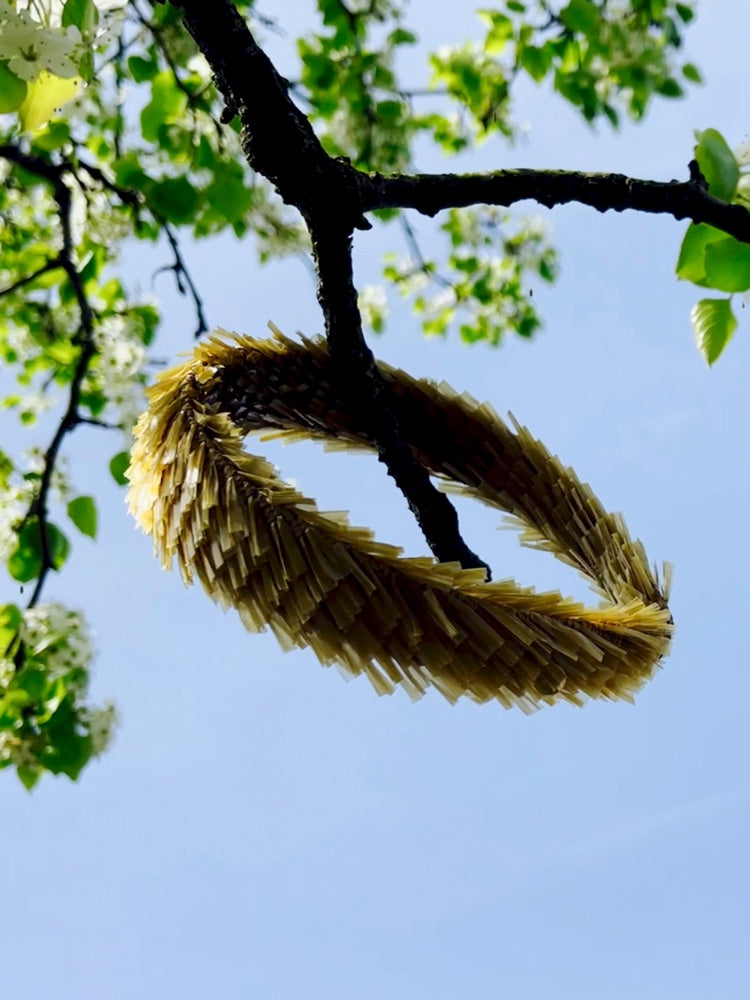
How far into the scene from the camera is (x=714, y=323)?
62 cm

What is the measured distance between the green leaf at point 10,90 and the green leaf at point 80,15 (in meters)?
0.06

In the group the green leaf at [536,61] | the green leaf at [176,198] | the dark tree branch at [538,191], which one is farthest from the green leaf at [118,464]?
the green leaf at [536,61]

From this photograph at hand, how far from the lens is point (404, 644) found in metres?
0.50

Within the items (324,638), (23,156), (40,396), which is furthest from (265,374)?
(40,396)

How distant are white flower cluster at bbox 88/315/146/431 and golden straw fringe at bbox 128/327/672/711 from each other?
89 cm

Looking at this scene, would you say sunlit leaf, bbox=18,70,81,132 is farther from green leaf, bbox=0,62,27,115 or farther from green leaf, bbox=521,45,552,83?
green leaf, bbox=521,45,552,83

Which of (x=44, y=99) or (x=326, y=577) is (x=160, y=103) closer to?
(x=44, y=99)

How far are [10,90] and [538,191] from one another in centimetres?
31

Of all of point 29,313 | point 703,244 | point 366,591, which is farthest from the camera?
point 29,313

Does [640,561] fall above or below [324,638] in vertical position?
above

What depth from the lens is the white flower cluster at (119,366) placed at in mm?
1538

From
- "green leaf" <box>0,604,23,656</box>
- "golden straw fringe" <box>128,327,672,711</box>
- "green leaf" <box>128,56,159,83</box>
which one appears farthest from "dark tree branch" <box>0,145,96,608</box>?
"golden straw fringe" <box>128,327,672,711</box>

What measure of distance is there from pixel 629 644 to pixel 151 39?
1491 millimetres

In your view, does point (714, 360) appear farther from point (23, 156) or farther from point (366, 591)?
point (23, 156)
